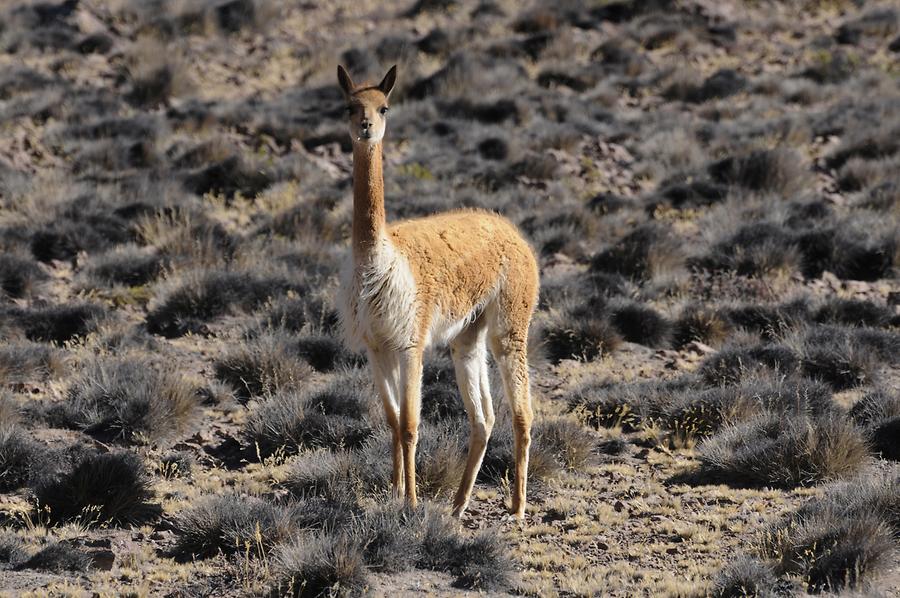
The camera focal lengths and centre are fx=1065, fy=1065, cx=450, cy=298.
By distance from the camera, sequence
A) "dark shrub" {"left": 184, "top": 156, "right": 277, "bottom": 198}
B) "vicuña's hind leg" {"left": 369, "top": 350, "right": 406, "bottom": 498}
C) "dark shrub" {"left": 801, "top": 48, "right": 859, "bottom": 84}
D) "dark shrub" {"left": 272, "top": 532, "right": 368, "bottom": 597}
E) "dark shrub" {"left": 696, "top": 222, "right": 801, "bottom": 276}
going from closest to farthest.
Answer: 1. "dark shrub" {"left": 272, "top": 532, "right": 368, "bottom": 597}
2. "vicuña's hind leg" {"left": 369, "top": 350, "right": 406, "bottom": 498}
3. "dark shrub" {"left": 696, "top": 222, "right": 801, "bottom": 276}
4. "dark shrub" {"left": 184, "top": 156, "right": 277, "bottom": 198}
5. "dark shrub" {"left": 801, "top": 48, "right": 859, "bottom": 84}

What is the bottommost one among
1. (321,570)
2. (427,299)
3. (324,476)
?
(324,476)

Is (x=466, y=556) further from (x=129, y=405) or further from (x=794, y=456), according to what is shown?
(x=129, y=405)

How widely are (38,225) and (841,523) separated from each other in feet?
38.2

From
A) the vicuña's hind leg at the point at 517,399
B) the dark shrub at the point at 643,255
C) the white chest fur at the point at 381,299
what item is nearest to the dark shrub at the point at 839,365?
the dark shrub at the point at 643,255

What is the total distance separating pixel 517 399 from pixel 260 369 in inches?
132

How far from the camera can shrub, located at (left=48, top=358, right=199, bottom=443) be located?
8.68 meters

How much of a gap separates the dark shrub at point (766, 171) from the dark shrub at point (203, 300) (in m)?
8.54

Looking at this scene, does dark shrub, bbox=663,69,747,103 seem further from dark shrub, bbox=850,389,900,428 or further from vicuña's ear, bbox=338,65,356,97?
vicuña's ear, bbox=338,65,356,97

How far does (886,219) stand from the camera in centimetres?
1504

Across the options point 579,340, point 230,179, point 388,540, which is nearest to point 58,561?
point 388,540

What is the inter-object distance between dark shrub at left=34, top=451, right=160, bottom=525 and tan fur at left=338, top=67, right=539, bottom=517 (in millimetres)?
1806

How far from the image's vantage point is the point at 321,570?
570 cm

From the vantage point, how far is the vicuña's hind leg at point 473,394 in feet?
23.7

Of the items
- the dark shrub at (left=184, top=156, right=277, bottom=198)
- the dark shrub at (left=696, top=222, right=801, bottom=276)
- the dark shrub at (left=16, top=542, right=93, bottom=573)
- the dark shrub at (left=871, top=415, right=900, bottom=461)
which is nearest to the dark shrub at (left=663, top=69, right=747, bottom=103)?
the dark shrub at (left=696, top=222, right=801, bottom=276)
